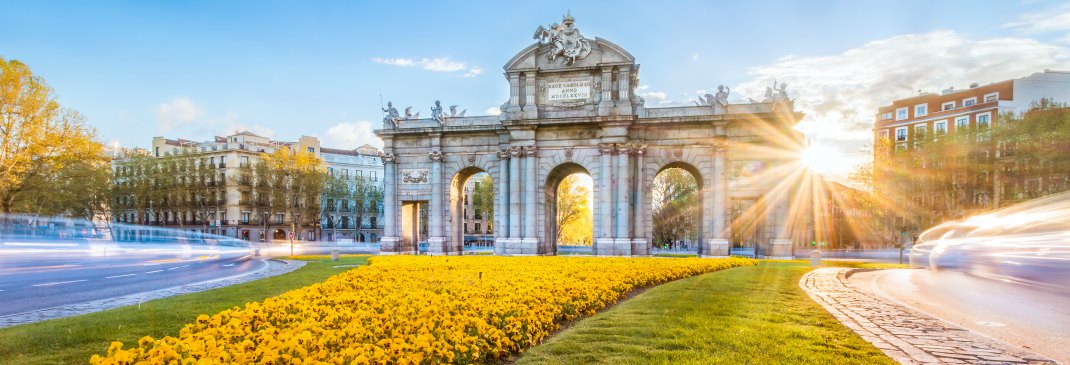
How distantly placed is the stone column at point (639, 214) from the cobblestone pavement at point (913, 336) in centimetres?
2491

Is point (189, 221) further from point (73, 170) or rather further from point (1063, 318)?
point (1063, 318)

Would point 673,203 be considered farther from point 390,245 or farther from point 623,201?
point 390,245

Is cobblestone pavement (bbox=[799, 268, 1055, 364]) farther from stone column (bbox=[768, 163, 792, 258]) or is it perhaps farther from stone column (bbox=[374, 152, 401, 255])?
stone column (bbox=[374, 152, 401, 255])

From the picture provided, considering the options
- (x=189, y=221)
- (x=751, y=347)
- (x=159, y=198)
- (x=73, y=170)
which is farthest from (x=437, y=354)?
(x=189, y=221)

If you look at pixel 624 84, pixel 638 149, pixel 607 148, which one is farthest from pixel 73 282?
pixel 624 84

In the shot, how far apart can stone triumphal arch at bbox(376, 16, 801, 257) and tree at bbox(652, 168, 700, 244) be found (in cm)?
2755

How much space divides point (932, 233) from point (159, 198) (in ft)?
279

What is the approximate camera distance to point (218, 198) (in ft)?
282

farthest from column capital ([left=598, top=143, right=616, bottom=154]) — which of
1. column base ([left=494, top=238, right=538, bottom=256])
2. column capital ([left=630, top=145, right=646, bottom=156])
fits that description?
column base ([left=494, top=238, right=538, bottom=256])

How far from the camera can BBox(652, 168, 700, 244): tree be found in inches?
2778

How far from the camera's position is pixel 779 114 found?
4003cm

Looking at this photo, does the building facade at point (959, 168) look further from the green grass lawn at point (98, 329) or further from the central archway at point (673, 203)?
the green grass lawn at point (98, 329)

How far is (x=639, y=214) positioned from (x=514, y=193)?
8771mm

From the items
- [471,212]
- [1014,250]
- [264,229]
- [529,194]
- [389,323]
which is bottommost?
[264,229]
